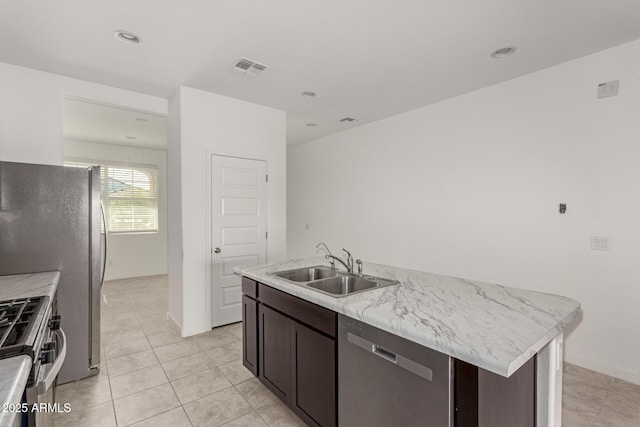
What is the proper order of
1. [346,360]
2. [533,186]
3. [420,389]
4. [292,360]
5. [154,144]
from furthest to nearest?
[154,144]
[533,186]
[292,360]
[346,360]
[420,389]

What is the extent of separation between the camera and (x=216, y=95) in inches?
145

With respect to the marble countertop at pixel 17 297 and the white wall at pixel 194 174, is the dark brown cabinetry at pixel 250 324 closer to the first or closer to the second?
the marble countertop at pixel 17 297

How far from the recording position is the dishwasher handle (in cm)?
122

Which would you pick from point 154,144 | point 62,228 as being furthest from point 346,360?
point 154,144

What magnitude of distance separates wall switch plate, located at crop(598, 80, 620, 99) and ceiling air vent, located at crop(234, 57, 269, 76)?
117 inches

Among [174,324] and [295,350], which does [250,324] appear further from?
[174,324]

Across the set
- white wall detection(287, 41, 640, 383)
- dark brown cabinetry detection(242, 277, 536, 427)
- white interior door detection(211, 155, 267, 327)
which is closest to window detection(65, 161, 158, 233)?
white interior door detection(211, 155, 267, 327)

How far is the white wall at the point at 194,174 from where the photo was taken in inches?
137

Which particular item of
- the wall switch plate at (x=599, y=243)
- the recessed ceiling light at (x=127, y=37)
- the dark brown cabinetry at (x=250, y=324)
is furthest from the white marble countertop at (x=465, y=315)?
the recessed ceiling light at (x=127, y=37)

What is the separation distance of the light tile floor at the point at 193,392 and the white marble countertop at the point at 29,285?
0.91m

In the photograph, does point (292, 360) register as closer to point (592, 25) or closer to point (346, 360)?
point (346, 360)

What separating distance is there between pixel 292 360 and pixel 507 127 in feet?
10.2

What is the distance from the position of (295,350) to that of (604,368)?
2741mm

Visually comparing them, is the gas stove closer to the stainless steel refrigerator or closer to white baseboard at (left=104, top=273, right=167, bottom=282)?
the stainless steel refrigerator
